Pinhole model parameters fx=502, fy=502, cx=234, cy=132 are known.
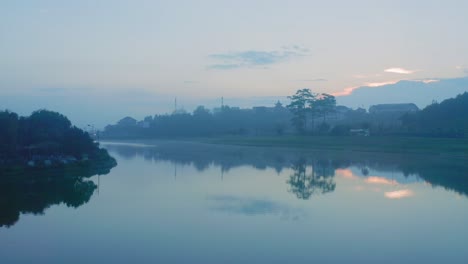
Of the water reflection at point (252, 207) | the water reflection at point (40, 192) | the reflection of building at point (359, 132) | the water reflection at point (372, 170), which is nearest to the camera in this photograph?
the water reflection at point (252, 207)

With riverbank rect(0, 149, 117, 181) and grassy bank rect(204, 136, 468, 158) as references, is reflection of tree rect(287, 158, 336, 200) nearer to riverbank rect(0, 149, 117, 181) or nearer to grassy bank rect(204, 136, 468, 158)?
riverbank rect(0, 149, 117, 181)

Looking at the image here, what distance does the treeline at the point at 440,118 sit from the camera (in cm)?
3775

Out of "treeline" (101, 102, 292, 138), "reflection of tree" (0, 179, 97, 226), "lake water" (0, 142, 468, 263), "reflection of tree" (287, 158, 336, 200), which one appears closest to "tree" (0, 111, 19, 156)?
"reflection of tree" (0, 179, 97, 226)

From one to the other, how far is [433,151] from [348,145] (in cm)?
777

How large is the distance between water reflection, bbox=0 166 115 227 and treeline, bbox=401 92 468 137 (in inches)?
1047

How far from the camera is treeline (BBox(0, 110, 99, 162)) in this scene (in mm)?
21719

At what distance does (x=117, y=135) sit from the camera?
78.9 metres

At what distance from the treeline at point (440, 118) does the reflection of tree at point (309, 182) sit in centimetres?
1686

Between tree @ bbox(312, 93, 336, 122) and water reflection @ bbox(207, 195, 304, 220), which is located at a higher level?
tree @ bbox(312, 93, 336, 122)

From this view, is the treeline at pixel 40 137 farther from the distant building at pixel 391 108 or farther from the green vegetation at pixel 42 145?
the distant building at pixel 391 108

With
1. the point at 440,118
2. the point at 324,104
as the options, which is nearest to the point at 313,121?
the point at 324,104

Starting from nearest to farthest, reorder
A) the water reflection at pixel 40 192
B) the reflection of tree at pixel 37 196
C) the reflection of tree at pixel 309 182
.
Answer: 1. the reflection of tree at pixel 37 196
2. the water reflection at pixel 40 192
3. the reflection of tree at pixel 309 182

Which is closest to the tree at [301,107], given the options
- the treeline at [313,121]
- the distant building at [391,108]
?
the treeline at [313,121]

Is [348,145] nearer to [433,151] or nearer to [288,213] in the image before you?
[433,151]
